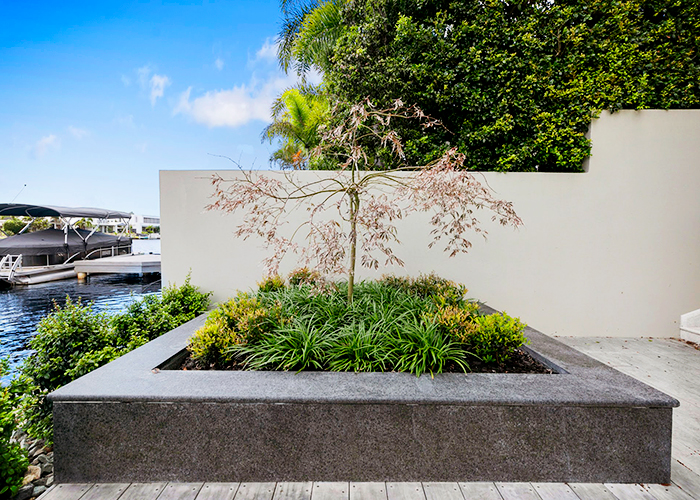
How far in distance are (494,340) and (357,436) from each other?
3.77 feet

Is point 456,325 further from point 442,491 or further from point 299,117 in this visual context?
point 299,117

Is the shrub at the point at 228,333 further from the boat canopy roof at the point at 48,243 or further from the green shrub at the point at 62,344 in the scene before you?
the boat canopy roof at the point at 48,243

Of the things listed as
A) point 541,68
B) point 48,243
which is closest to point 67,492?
point 541,68

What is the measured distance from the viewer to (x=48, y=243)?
33.4 ft

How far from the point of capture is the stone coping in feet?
5.28

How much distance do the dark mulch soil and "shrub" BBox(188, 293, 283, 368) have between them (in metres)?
0.05

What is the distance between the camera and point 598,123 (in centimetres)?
412

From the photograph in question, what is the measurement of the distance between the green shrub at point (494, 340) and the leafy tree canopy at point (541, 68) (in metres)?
2.85

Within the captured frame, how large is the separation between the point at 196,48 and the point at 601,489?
13195 mm

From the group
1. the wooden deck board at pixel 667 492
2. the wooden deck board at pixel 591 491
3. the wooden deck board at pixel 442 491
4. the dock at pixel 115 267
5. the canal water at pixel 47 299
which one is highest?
the dock at pixel 115 267

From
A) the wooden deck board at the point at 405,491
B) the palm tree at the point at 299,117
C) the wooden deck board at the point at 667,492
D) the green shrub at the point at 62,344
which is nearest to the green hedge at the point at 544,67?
the wooden deck board at the point at 667,492

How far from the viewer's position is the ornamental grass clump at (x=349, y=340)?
2012 mm

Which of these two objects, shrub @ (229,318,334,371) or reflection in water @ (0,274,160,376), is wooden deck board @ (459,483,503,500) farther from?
reflection in water @ (0,274,160,376)

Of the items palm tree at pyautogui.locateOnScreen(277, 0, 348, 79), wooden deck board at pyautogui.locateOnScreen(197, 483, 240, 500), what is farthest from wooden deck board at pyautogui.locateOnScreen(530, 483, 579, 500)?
palm tree at pyautogui.locateOnScreen(277, 0, 348, 79)
